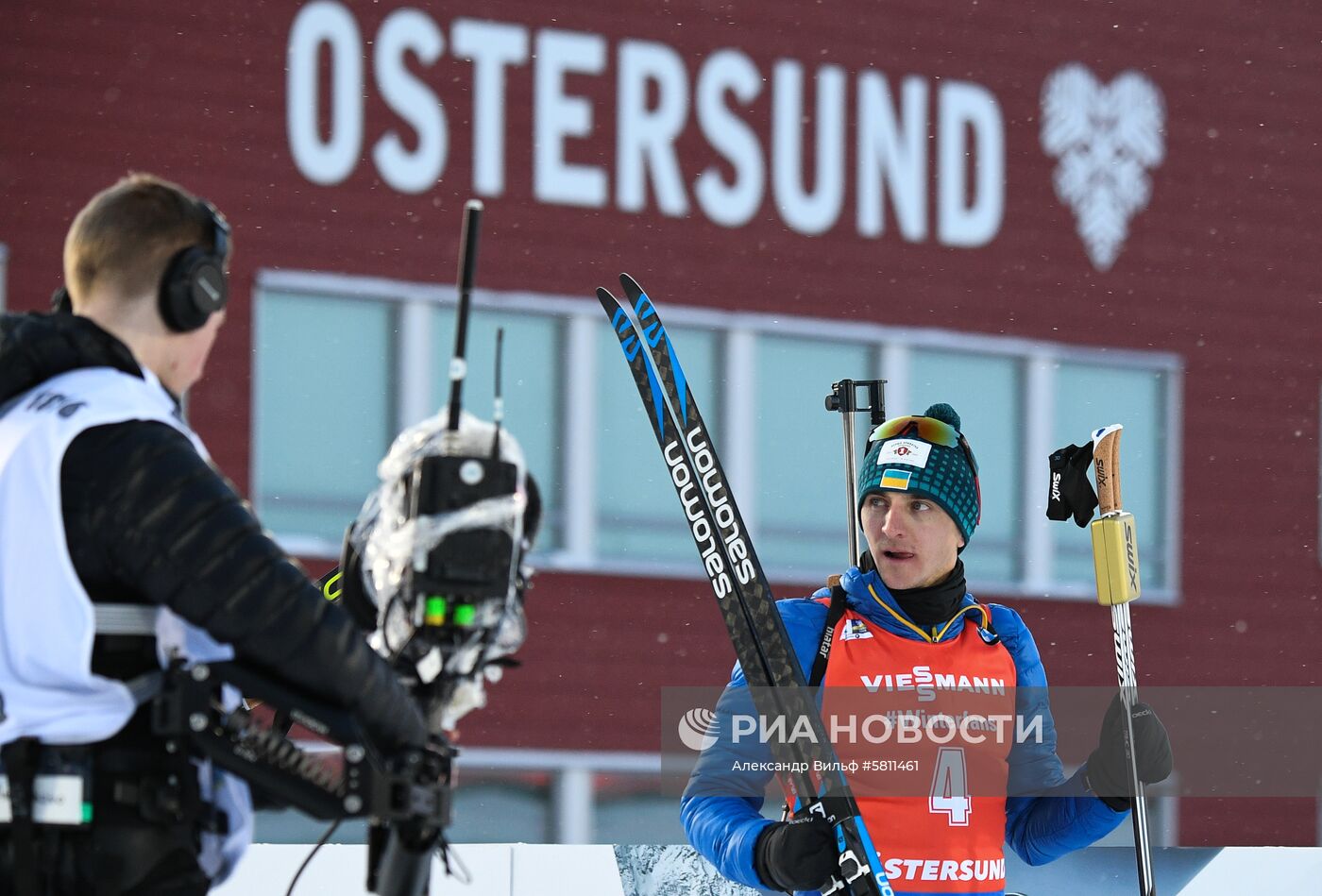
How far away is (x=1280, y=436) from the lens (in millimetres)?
13336

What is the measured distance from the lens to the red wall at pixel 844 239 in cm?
988

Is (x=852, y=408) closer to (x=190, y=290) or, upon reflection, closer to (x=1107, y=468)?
Answer: (x=1107, y=468)

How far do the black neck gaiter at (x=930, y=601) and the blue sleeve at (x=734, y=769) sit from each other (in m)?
0.18

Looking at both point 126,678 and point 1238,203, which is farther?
point 1238,203

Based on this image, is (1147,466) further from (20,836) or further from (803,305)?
(20,836)

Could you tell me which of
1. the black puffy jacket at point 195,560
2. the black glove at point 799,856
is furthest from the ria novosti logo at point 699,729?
the black puffy jacket at point 195,560

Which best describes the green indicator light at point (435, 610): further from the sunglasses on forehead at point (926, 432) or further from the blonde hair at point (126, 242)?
the sunglasses on forehead at point (926, 432)

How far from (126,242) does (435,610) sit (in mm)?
698

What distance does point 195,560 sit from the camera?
2.41 metres

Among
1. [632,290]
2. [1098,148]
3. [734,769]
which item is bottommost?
[734,769]

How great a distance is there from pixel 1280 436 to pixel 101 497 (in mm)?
12126

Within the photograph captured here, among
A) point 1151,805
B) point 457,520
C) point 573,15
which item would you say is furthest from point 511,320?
point 457,520

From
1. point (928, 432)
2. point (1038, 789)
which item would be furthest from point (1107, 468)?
point (1038, 789)

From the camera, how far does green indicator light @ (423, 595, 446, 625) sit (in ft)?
8.79
